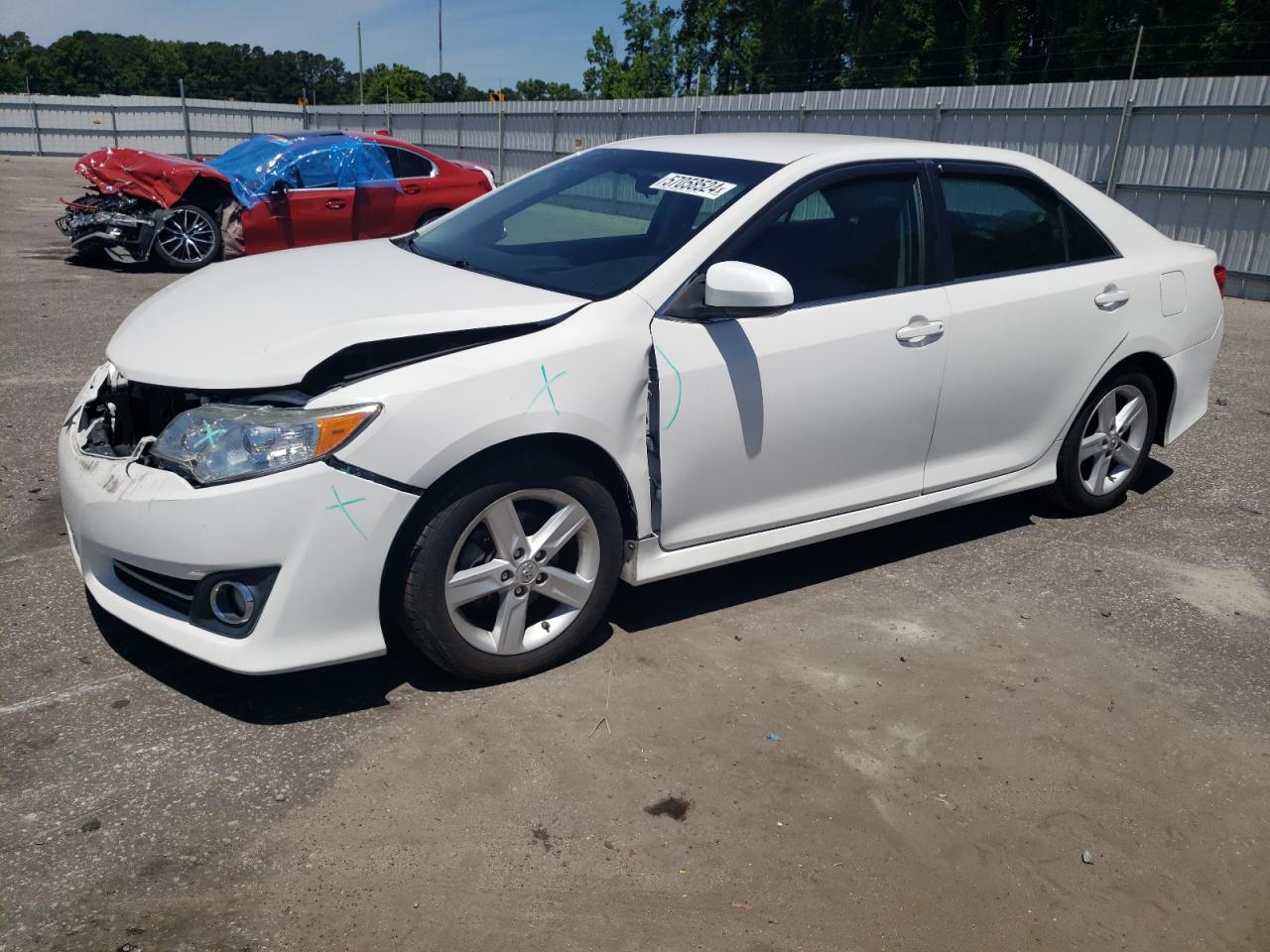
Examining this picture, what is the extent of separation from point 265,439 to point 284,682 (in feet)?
2.88

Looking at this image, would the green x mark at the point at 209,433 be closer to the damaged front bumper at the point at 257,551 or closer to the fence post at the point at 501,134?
the damaged front bumper at the point at 257,551

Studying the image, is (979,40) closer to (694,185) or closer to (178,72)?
(694,185)

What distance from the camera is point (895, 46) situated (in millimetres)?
39156

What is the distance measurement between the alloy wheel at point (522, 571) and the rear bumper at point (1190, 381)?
322cm

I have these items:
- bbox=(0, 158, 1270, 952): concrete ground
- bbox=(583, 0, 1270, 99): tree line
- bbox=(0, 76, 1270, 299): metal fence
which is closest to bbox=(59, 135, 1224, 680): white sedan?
bbox=(0, 158, 1270, 952): concrete ground

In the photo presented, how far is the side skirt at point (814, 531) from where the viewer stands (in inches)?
140

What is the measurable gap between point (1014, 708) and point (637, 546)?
133 centimetres

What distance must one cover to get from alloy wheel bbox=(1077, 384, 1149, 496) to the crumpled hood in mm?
9612

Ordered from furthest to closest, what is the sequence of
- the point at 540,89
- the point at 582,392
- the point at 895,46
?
the point at 540,89, the point at 895,46, the point at 582,392

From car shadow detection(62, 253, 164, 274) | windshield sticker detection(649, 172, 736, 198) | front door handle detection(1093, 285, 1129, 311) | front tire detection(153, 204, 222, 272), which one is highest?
windshield sticker detection(649, 172, 736, 198)

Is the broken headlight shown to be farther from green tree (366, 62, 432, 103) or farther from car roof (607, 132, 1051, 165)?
green tree (366, 62, 432, 103)

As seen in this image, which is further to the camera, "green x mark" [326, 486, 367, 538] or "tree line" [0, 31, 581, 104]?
"tree line" [0, 31, 581, 104]

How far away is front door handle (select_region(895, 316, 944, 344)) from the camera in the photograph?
3.93 metres

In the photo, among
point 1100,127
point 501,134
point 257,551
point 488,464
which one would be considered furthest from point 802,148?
point 501,134
